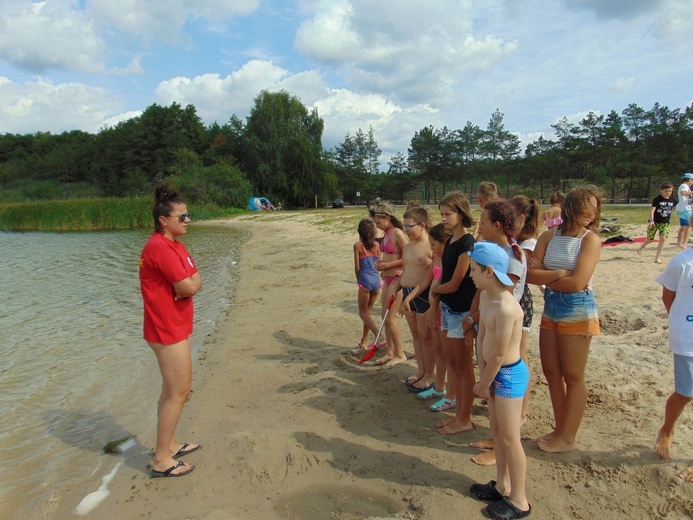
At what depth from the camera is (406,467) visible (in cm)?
331

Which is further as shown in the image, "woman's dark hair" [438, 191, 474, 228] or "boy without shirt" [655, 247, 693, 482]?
"woman's dark hair" [438, 191, 474, 228]

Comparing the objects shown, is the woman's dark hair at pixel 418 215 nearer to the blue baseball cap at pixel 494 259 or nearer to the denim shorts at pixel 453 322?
the denim shorts at pixel 453 322

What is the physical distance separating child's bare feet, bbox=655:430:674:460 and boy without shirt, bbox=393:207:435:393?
6.55 ft

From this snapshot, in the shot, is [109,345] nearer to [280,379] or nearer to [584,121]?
[280,379]

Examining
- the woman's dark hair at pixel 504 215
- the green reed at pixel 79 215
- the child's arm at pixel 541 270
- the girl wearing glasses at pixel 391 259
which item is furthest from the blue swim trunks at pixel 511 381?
the green reed at pixel 79 215

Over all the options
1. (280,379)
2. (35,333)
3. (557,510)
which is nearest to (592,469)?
(557,510)

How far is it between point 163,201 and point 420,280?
2.59m

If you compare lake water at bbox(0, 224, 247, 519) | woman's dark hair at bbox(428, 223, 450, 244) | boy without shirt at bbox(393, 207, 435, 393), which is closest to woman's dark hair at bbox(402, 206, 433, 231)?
boy without shirt at bbox(393, 207, 435, 393)

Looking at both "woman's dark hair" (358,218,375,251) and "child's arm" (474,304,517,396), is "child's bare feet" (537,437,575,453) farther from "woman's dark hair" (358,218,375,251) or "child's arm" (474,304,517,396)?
"woman's dark hair" (358,218,375,251)

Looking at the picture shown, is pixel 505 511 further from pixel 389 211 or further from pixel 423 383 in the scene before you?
pixel 389 211

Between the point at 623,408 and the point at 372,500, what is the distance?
7.92 ft

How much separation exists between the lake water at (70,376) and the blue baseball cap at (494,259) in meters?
3.59

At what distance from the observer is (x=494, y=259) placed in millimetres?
2684

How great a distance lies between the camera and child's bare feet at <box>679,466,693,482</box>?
9.30 feet
